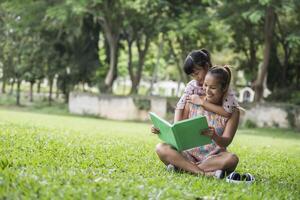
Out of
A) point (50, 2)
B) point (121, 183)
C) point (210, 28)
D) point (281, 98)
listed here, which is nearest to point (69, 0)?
point (50, 2)

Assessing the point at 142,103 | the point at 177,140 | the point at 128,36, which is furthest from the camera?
the point at 128,36

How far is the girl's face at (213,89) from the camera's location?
595cm

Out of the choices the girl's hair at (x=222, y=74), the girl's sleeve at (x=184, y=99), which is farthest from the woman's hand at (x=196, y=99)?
the girl's hair at (x=222, y=74)

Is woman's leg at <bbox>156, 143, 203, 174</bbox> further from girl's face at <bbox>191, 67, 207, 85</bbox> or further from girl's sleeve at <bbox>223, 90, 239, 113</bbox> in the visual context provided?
girl's face at <bbox>191, 67, 207, 85</bbox>

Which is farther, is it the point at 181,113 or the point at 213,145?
the point at 181,113

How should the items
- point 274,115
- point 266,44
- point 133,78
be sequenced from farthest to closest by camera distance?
point 133,78 → point 266,44 → point 274,115

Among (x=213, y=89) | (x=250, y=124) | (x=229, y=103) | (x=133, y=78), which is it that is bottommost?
(x=250, y=124)

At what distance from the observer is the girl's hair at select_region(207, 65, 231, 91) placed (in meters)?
5.90

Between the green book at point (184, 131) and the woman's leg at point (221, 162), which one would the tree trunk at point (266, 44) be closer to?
the woman's leg at point (221, 162)

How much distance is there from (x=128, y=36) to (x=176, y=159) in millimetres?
25836

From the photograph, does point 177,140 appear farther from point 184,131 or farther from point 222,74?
point 222,74

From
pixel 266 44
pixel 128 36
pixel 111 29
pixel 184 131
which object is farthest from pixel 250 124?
pixel 184 131

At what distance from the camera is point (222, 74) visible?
589 cm

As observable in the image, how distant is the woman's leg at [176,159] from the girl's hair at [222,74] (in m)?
0.94
